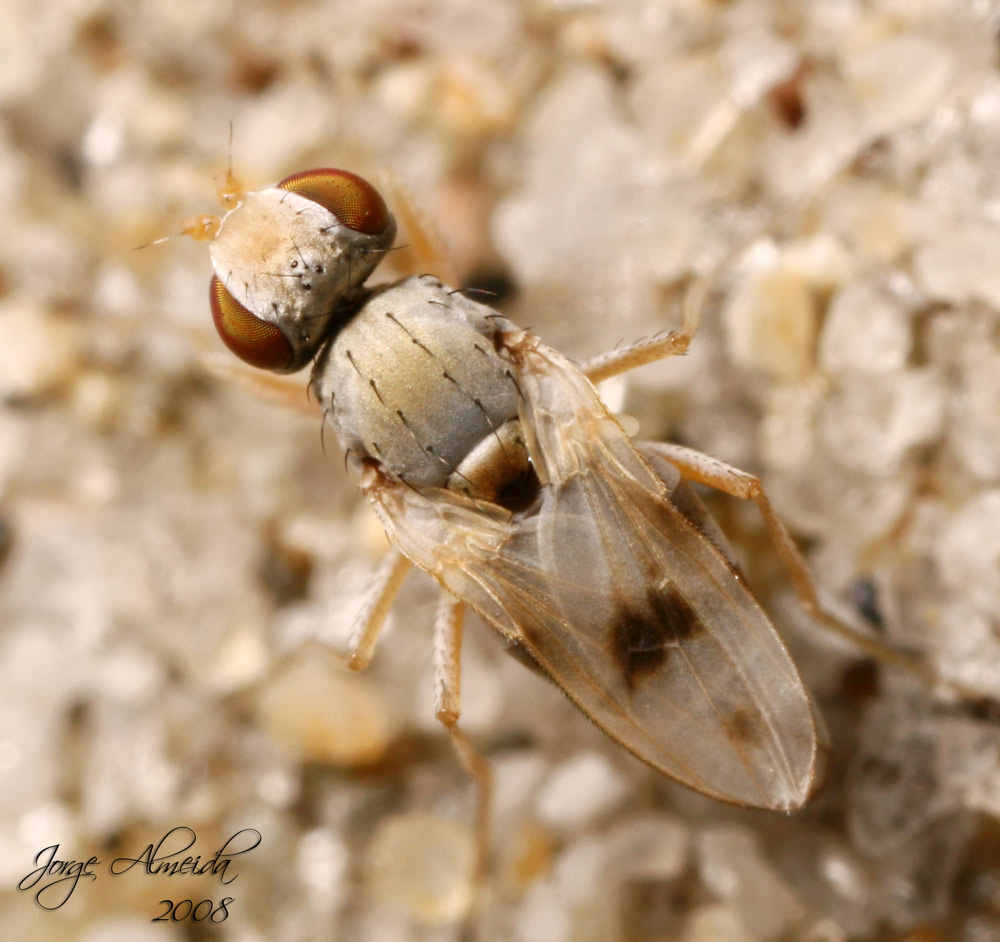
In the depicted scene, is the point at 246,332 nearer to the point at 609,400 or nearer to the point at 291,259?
the point at 291,259

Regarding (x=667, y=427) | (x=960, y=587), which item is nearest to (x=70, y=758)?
(x=667, y=427)

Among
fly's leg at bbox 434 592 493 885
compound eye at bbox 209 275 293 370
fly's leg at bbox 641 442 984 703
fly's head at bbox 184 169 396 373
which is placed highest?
fly's head at bbox 184 169 396 373

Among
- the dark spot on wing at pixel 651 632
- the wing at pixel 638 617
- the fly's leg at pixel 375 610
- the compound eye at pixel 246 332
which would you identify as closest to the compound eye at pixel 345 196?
the compound eye at pixel 246 332

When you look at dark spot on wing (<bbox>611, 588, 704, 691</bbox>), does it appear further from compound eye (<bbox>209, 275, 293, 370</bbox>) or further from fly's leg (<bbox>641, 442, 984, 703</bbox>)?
compound eye (<bbox>209, 275, 293, 370</bbox>)

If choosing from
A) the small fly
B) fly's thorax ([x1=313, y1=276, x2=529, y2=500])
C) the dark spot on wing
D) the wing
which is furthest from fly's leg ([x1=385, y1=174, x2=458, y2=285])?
the dark spot on wing

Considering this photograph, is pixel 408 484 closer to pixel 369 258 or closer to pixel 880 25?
pixel 369 258
